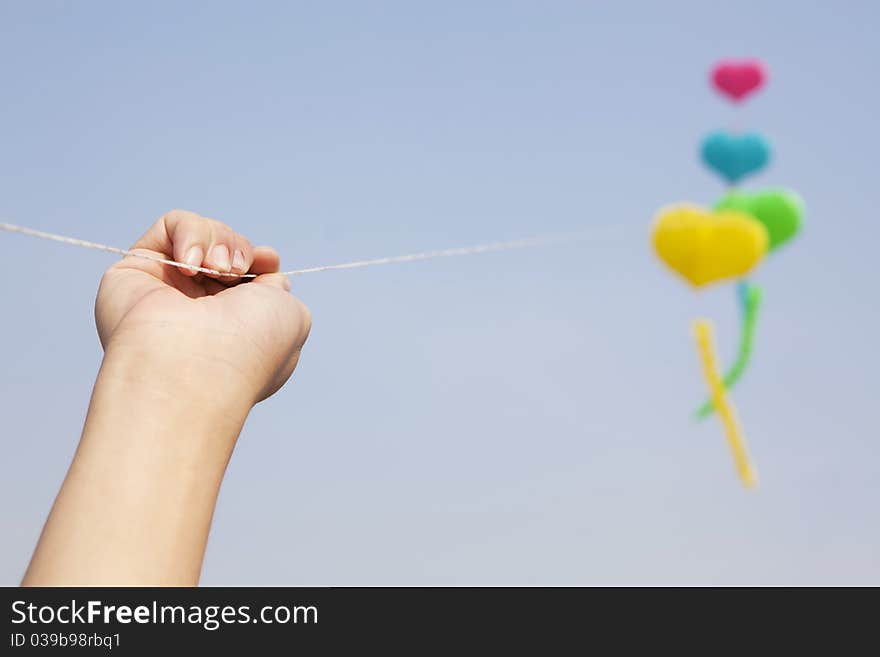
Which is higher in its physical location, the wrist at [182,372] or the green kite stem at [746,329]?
the green kite stem at [746,329]

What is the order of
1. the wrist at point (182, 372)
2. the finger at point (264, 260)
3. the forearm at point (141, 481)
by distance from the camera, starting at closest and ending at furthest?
the forearm at point (141, 481) < the wrist at point (182, 372) < the finger at point (264, 260)

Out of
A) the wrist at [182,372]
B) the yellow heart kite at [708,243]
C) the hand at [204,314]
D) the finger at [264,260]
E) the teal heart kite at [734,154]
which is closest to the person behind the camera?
the wrist at [182,372]

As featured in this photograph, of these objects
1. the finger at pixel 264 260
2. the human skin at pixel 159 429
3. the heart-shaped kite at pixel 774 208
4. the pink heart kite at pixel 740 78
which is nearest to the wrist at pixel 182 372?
the human skin at pixel 159 429

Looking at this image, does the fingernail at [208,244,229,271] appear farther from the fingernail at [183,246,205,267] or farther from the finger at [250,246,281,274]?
the finger at [250,246,281,274]

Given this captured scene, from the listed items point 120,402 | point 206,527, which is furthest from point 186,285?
point 206,527

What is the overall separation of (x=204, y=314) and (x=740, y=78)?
158 centimetres

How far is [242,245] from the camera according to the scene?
9.08ft

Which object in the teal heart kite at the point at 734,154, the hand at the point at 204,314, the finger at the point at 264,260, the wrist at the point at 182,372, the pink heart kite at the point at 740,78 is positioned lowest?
the wrist at the point at 182,372

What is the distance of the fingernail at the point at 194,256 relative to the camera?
A: 264 centimetres

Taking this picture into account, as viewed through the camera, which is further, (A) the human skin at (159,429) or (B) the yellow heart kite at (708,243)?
(B) the yellow heart kite at (708,243)

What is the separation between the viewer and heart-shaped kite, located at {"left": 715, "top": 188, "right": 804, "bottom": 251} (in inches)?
106

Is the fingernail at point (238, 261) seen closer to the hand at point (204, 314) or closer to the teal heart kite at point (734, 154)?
the hand at point (204, 314)

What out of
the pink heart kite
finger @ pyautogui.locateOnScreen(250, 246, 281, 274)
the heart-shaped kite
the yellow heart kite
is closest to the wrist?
finger @ pyautogui.locateOnScreen(250, 246, 281, 274)

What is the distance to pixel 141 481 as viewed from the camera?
1734 mm
